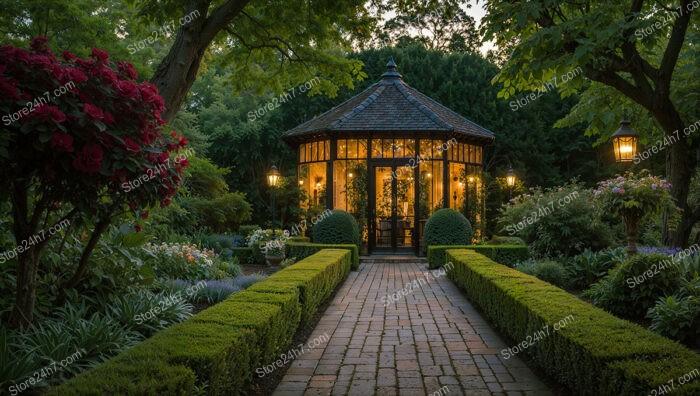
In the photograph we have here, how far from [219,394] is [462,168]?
641 inches

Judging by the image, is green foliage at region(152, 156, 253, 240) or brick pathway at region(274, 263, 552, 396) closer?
brick pathway at region(274, 263, 552, 396)

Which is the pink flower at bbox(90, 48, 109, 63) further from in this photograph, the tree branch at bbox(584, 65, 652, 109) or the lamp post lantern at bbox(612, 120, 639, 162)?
the lamp post lantern at bbox(612, 120, 639, 162)

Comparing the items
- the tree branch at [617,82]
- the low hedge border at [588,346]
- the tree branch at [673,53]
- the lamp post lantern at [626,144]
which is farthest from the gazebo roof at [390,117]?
the low hedge border at [588,346]

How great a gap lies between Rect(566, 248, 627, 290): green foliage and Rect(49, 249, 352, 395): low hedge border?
5.25 m

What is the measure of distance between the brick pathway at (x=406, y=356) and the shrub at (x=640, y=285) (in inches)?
62.3

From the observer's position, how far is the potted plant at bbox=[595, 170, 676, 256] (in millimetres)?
7547

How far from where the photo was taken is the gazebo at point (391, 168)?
56.4 feet

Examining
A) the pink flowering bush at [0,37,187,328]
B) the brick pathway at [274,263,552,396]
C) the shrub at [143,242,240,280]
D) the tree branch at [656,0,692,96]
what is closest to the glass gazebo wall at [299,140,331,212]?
the shrub at [143,242,240,280]

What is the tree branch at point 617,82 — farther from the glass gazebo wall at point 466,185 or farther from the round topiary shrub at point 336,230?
the glass gazebo wall at point 466,185

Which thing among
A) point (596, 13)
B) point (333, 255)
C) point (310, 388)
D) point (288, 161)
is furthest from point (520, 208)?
point (288, 161)

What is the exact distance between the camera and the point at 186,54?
6.43 meters

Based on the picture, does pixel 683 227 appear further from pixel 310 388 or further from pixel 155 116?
pixel 155 116

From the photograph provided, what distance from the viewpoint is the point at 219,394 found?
3.33 meters

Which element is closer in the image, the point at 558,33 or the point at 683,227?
the point at 558,33
